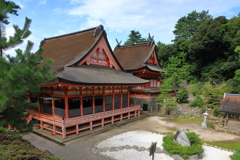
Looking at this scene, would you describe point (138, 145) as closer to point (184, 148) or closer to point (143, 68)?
point (184, 148)

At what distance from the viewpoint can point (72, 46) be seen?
13.6 meters

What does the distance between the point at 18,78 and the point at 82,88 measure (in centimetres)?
677

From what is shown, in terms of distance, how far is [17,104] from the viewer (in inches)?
180

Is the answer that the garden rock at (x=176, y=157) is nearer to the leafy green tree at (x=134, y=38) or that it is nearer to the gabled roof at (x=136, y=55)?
the gabled roof at (x=136, y=55)

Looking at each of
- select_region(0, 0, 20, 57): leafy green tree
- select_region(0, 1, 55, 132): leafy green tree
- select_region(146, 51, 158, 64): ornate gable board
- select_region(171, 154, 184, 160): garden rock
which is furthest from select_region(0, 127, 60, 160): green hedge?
select_region(146, 51, 158, 64): ornate gable board

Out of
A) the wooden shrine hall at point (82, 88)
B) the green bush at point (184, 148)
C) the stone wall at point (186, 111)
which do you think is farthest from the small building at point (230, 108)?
the wooden shrine hall at point (82, 88)

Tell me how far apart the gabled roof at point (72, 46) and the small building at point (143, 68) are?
6.37 metres

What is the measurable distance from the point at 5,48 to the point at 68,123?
6243 millimetres

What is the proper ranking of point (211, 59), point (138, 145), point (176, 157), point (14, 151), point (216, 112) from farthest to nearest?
point (211, 59), point (216, 112), point (138, 145), point (176, 157), point (14, 151)

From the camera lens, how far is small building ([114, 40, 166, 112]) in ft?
59.0

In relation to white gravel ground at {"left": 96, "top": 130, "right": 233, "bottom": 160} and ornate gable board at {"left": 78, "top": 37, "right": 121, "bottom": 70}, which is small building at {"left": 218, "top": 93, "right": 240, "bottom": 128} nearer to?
white gravel ground at {"left": 96, "top": 130, "right": 233, "bottom": 160}

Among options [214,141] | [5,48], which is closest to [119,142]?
[214,141]

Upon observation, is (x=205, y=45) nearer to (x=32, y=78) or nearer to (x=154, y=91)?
(x=154, y=91)

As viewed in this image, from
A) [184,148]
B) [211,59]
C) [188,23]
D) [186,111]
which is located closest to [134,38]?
[188,23]
